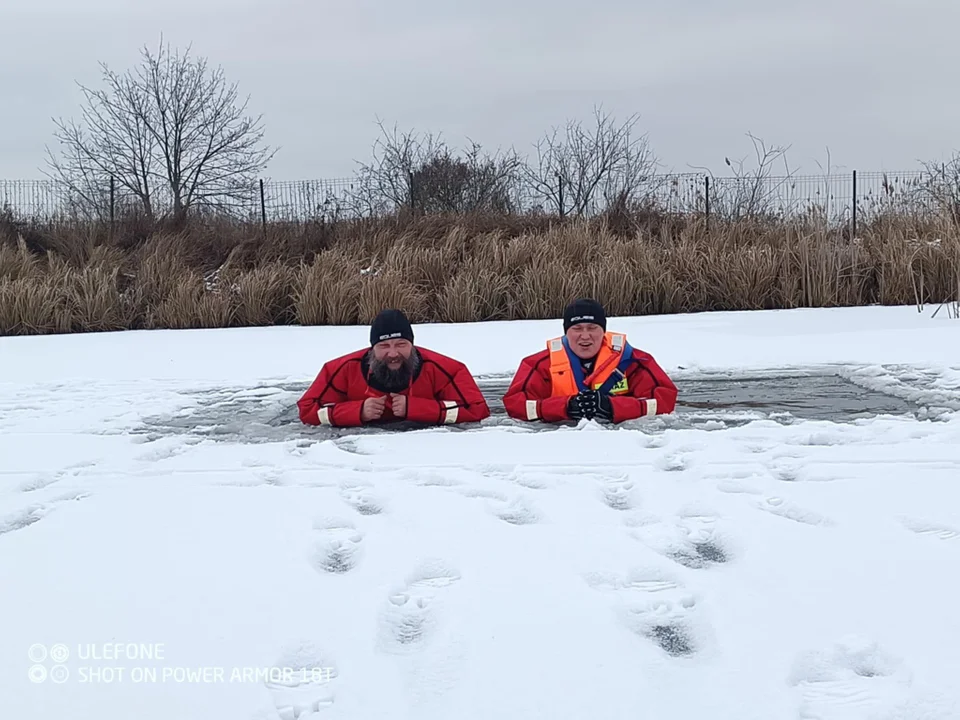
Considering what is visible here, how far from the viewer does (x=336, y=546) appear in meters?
3.20

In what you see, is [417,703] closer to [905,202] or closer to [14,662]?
[14,662]

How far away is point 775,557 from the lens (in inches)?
117

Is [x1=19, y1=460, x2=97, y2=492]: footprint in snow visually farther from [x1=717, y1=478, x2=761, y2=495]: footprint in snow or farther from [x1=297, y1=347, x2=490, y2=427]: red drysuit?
[x1=717, y1=478, x2=761, y2=495]: footprint in snow

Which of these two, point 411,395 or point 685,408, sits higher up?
point 411,395

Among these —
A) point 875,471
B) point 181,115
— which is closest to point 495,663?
point 875,471

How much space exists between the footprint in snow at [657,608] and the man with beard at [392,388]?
9.04 ft

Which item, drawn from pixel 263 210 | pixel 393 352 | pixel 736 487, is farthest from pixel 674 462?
pixel 263 210

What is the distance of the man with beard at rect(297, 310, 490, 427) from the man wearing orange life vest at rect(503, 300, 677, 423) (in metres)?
0.34

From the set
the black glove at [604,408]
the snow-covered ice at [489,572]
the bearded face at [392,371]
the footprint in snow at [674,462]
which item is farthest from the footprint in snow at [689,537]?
the bearded face at [392,371]

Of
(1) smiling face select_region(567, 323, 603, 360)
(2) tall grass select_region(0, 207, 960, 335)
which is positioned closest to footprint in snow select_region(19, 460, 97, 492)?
(1) smiling face select_region(567, 323, 603, 360)

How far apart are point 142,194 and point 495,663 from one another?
771 inches

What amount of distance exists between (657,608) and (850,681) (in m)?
0.59

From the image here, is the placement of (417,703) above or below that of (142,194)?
below

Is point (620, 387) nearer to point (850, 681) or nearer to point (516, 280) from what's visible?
point (850, 681)
